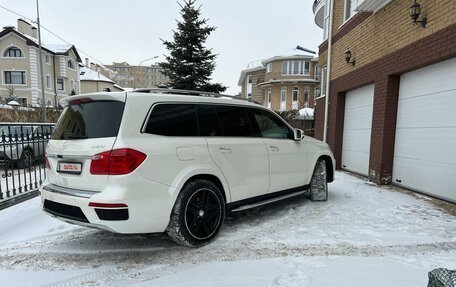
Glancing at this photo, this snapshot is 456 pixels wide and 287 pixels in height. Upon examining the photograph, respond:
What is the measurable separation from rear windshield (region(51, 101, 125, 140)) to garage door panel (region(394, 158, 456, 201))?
5.62 metres

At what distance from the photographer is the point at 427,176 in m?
6.25

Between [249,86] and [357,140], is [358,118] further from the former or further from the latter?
[249,86]

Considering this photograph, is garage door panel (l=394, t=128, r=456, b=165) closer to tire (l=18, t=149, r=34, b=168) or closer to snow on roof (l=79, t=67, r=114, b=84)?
tire (l=18, t=149, r=34, b=168)

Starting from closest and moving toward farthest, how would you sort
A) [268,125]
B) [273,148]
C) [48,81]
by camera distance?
[273,148] < [268,125] < [48,81]

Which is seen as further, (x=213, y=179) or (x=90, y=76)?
(x=90, y=76)

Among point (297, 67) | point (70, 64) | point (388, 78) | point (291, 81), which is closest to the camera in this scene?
point (388, 78)

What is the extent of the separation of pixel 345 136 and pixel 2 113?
17.0 m

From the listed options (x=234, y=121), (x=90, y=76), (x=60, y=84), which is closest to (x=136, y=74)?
(x=90, y=76)

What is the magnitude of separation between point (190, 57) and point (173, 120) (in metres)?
16.4

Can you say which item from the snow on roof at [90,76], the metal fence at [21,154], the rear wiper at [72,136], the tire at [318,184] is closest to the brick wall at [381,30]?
the tire at [318,184]

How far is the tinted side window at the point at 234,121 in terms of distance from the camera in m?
4.18

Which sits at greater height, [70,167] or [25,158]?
[70,167]

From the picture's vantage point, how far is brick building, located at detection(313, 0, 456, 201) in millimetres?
5719

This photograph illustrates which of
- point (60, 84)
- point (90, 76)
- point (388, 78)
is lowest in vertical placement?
point (388, 78)
